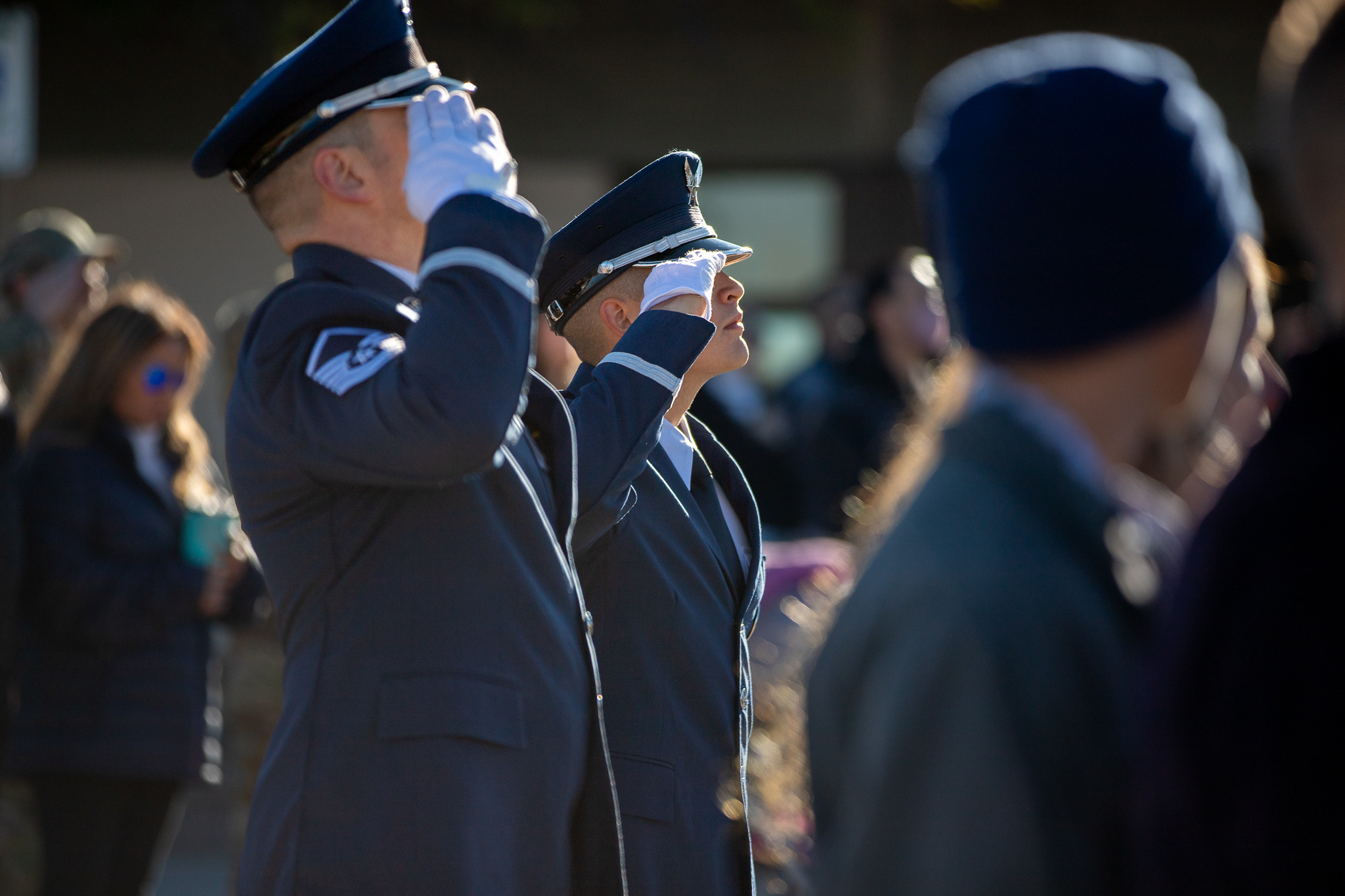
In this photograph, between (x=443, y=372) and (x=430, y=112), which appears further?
(x=430, y=112)

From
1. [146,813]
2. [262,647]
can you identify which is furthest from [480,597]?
[262,647]

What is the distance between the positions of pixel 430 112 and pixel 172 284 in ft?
25.0

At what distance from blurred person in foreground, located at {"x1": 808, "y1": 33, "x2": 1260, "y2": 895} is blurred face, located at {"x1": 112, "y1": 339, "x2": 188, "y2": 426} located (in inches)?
146

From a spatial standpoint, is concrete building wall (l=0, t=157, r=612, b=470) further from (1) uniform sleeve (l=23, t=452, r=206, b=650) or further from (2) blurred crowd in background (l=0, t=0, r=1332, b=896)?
(1) uniform sleeve (l=23, t=452, r=206, b=650)

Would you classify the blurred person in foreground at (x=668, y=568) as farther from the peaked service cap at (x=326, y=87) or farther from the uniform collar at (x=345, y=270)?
the peaked service cap at (x=326, y=87)

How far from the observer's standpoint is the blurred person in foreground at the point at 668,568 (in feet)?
7.98

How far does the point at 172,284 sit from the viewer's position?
9.25m

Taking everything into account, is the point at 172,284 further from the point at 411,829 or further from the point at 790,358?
the point at 411,829

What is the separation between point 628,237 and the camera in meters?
2.84

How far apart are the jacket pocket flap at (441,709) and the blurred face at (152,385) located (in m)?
2.87

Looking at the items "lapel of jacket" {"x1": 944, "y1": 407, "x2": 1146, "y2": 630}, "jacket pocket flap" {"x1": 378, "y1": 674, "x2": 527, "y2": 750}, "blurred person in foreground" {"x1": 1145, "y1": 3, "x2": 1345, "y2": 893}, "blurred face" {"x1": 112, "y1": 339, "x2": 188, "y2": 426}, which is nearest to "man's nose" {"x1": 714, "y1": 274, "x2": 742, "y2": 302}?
"jacket pocket flap" {"x1": 378, "y1": 674, "x2": 527, "y2": 750}

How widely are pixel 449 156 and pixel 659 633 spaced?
0.87 m

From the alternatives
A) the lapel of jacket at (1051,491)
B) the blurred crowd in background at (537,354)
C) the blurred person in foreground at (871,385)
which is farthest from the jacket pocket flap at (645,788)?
the blurred person in foreground at (871,385)

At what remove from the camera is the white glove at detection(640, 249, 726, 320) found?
101 inches
